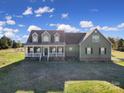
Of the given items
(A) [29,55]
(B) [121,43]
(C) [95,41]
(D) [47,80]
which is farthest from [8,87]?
(B) [121,43]

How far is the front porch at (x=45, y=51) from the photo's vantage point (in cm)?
3972

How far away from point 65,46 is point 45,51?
423cm

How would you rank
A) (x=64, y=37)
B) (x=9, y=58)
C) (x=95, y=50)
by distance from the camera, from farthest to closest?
(x=9, y=58) → (x=64, y=37) → (x=95, y=50)

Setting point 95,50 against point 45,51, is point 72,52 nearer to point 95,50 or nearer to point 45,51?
point 95,50

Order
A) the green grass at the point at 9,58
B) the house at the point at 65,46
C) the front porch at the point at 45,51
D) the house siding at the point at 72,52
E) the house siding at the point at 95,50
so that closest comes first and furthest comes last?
the green grass at the point at 9,58
the house siding at the point at 95,50
the house at the point at 65,46
the front porch at the point at 45,51
the house siding at the point at 72,52

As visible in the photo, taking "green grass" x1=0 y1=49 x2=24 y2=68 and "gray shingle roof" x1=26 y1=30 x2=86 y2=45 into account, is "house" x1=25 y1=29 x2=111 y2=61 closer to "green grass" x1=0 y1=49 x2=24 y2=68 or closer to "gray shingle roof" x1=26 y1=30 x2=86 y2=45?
"gray shingle roof" x1=26 y1=30 x2=86 y2=45

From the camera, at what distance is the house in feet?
128

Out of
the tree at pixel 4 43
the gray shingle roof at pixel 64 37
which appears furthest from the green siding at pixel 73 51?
the tree at pixel 4 43

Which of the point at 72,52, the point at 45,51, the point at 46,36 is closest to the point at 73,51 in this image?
the point at 72,52

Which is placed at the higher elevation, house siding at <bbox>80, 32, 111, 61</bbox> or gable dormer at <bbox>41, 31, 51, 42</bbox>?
gable dormer at <bbox>41, 31, 51, 42</bbox>

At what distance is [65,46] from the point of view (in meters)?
40.8

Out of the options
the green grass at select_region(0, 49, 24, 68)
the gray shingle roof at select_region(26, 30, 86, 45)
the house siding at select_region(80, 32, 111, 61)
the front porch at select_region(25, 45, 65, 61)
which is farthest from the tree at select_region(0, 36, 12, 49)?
the house siding at select_region(80, 32, 111, 61)

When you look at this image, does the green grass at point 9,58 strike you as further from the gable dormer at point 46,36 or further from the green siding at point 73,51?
the green siding at point 73,51

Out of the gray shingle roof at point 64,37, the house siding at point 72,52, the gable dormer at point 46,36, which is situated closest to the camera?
the house siding at point 72,52
